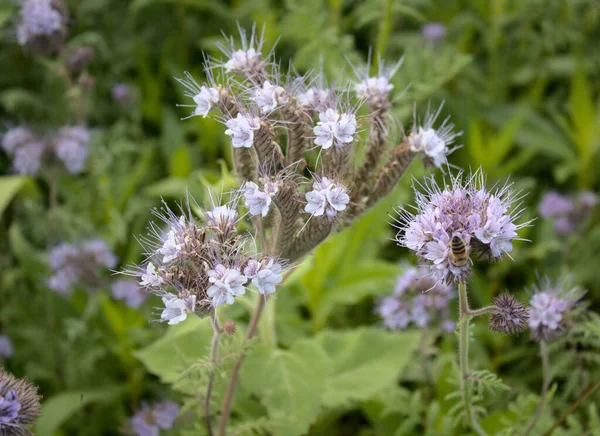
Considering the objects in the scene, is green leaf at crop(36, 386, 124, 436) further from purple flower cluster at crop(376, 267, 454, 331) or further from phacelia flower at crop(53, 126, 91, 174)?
purple flower cluster at crop(376, 267, 454, 331)

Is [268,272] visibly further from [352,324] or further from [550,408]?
[352,324]

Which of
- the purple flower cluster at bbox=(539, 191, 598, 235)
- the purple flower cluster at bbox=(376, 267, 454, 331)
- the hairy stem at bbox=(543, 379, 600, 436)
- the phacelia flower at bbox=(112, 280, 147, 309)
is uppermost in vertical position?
the purple flower cluster at bbox=(539, 191, 598, 235)

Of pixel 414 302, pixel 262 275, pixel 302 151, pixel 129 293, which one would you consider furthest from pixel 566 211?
pixel 262 275

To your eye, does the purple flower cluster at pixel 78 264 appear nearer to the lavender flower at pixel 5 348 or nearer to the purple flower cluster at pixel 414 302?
the lavender flower at pixel 5 348

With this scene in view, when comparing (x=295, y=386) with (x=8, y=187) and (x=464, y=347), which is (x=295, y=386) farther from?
(x=8, y=187)

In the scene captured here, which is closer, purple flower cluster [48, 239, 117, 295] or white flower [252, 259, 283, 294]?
white flower [252, 259, 283, 294]

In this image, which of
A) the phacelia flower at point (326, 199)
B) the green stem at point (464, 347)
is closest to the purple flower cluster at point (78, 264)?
the phacelia flower at point (326, 199)

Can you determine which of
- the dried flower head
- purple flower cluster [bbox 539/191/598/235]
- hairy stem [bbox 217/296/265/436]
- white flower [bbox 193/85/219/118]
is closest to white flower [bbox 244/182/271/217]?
white flower [bbox 193/85/219/118]
